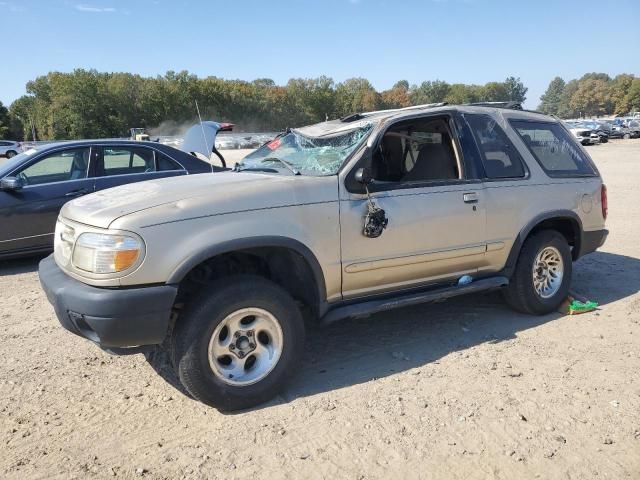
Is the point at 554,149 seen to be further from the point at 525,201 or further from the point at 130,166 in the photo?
the point at 130,166

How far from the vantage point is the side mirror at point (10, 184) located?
6.65 meters

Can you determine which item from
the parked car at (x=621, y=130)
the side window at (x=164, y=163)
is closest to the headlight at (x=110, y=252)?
the side window at (x=164, y=163)

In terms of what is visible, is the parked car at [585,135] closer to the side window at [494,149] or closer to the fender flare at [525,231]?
the fender flare at [525,231]

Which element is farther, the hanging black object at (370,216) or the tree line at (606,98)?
the tree line at (606,98)

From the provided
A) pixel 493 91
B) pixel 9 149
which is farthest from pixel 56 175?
pixel 493 91

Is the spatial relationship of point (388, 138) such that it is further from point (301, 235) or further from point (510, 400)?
point (510, 400)

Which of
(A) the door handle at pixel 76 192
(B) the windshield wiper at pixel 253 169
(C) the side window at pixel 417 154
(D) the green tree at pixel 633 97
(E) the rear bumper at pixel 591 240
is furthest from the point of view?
(D) the green tree at pixel 633 97

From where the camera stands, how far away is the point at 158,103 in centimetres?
10925

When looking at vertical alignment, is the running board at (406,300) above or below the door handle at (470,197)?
below

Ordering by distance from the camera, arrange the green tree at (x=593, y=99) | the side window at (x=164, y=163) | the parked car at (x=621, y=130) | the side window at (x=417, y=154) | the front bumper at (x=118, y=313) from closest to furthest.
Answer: the front bumper at (x=118, y=313)
the side window at (x=417, y=154)
the side window at (x=164, y=163)
the parked car at (x=621, y=130)
the green tree at (x=593, y=99)

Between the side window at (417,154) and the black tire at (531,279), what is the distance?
104 centimetres

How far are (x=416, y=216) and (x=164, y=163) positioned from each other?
476 centimetres

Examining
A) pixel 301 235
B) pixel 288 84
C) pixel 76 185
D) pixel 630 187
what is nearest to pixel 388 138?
pixel 301 235

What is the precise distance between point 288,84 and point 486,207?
127 metres
